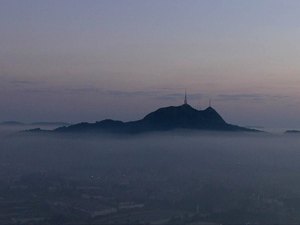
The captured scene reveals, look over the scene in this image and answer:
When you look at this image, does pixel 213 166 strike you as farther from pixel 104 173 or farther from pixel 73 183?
pixel 73 183

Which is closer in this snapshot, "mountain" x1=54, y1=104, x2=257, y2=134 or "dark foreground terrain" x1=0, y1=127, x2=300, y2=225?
"dark foreground terrain" x1=0, y1=127, x2=300, y2=225

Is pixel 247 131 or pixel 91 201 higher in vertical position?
pixel 247 131

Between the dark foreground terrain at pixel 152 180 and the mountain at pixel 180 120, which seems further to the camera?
the mountain at pixel 180 120

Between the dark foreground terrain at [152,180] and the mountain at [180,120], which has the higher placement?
the mountain at [180,120]

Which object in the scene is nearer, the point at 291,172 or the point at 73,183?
the point at 73,183

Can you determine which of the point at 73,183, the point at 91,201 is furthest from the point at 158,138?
the point at 91,201

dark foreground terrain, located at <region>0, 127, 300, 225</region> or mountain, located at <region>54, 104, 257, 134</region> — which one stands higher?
mountain, located at <region>54, 104, 257, 134</region>

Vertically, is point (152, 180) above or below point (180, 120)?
below

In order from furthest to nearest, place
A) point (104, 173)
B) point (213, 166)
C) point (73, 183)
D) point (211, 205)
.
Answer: point (213, 166) → point (104, 173) → point (73, 183) → point (211, 205)
